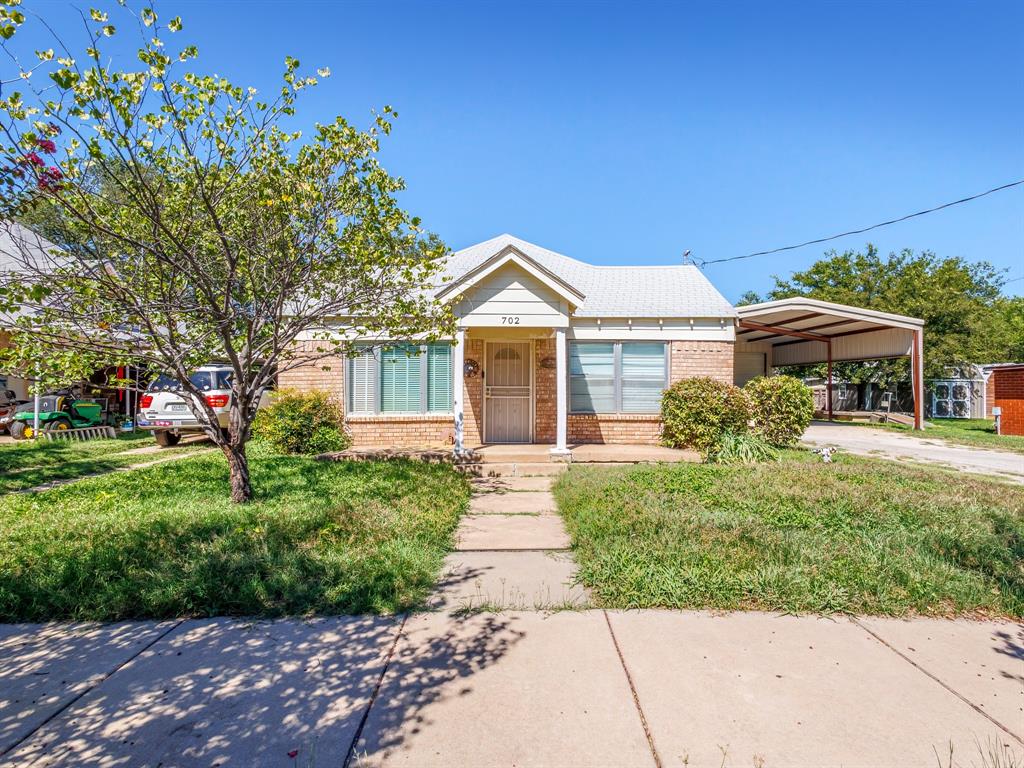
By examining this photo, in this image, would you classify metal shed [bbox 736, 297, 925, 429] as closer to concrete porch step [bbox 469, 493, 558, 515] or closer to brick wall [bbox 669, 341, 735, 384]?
brick wall [bbox 669, 341, 735, 384]

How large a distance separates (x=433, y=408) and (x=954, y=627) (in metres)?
9.34

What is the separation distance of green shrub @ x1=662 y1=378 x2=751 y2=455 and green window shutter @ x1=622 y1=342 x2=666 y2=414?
1.89ft

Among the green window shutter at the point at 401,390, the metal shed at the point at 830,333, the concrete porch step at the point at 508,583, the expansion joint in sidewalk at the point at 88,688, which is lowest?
the expansion joint in sidewalk at the point at 88,688

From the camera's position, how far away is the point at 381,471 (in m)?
8.01

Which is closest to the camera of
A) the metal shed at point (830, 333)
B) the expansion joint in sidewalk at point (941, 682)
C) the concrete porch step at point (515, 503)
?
the expansion joint in sidewalk at point (941, 682)

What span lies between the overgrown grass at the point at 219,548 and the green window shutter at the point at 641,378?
19.4 ft

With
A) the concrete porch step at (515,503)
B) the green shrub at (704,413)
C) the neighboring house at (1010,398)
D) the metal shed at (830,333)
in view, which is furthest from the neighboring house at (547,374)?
the neighboring house at (1010,398)

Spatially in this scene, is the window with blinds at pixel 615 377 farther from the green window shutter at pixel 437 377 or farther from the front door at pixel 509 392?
the green window shutter at pixel 437 377

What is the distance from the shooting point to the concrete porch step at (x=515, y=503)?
21.9 ft

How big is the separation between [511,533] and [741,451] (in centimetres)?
602

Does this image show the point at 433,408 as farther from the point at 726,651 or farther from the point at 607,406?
the point at 726,651

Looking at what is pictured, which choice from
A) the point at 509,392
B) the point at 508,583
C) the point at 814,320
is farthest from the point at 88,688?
the point at 814,320

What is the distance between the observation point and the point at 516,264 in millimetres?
9797

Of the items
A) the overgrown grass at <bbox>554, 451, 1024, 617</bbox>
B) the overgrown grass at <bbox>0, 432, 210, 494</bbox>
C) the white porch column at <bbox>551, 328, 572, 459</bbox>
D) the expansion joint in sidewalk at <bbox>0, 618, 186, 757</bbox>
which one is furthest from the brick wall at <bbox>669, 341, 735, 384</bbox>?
the overgrown grass at <bbox>0, 432, 210, 494</bbox>
